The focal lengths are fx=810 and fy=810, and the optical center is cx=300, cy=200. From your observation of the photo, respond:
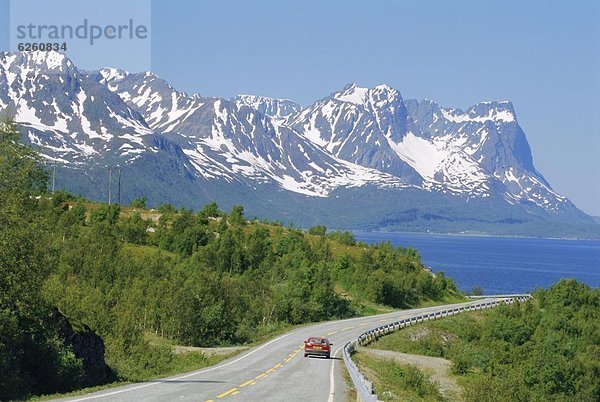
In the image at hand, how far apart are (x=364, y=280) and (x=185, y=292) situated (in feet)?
151

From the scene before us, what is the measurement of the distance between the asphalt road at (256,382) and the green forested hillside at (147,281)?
4508 mm

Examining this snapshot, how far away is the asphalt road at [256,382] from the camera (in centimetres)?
2656

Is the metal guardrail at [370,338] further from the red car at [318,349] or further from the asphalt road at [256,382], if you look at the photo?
the red car at [318,349]

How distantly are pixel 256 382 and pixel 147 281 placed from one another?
50.1 m

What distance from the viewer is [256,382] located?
33188 mm

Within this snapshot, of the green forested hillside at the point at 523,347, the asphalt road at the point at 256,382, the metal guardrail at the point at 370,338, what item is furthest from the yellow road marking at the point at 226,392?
the green forested hillside at the point at 523,347

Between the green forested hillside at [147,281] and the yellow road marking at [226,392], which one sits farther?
the green forested hillside at [147,281]

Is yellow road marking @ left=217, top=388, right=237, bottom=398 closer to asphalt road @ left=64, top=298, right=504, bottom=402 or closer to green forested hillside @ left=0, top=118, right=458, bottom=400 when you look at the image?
asphalt road @ left=64, top=298, right=504, bottom=402

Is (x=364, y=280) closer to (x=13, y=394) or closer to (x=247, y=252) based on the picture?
(x=247, y=252)

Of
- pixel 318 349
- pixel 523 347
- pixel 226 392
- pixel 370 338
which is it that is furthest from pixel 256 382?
pixel 523 347

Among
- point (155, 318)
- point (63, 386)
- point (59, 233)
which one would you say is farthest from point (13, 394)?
point (59, 233)

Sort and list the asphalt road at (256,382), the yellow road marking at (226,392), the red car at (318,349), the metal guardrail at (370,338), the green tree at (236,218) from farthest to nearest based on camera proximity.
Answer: the green tree at (236,218), the red car at (318,349), the yellow road marking at (226,392), the asphalt road at (256,382), the metal guardrail at (370,338)

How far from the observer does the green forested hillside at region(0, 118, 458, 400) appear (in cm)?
3269

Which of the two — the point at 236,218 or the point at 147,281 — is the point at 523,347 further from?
the point at 236,218
